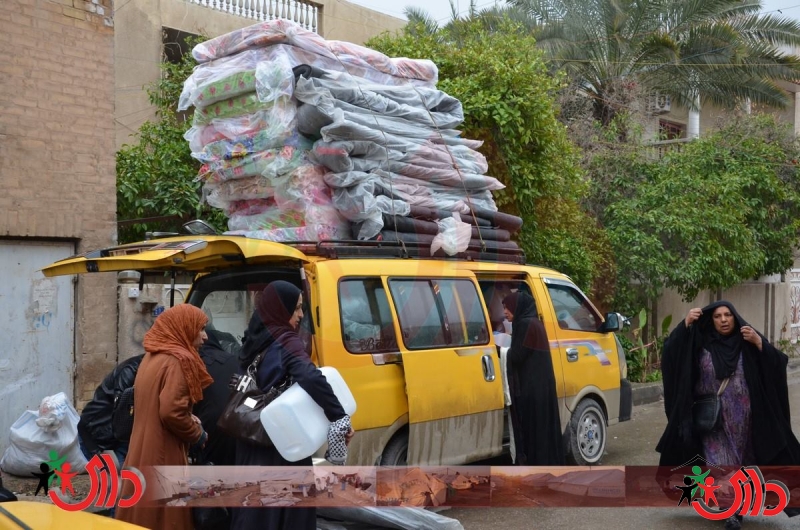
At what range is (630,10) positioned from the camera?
52.9ft

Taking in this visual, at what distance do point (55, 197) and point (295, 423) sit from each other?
16.2 feet

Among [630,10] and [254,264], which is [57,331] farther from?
[630,10]

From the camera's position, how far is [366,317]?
5.31 metres

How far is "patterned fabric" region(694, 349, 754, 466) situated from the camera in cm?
554

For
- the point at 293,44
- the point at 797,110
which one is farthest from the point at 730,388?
the point at 797,110

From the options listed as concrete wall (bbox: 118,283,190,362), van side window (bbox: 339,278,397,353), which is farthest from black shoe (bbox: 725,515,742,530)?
concrete wall (bbox: 118,283,190,362)

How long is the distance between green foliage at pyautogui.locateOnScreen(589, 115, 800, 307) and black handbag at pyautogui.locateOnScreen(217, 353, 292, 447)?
8507 mm

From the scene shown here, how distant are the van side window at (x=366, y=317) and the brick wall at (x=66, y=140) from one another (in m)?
3.77

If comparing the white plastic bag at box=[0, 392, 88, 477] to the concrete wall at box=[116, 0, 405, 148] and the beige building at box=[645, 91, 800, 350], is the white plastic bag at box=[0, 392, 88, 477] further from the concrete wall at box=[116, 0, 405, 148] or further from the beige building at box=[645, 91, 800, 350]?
the beige building at box=[645, 91, 800, 350]

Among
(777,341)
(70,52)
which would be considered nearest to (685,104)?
(777,341)

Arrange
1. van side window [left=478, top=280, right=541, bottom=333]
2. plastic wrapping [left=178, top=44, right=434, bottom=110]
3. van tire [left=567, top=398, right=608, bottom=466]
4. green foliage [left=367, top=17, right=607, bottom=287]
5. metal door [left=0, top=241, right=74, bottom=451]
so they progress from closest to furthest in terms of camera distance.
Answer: plastic wrapping [left=178, top=44, right=434, bottom=110] → van side window [left=478, top=280, right=541, bottom=333] → van tire [left=567, top=398, right=608, bottom=466] → metal door [left=0, top=241, right=74, bottom=451] → green foliage [left=367, top=17, right=607, bottom=287]

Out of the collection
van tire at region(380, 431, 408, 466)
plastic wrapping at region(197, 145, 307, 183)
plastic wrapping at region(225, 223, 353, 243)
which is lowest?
van tire at region(380, 431, 408, 466)

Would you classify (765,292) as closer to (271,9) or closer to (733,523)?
(271,9)

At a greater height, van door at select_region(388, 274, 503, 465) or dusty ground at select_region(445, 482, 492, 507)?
van door at select_region(388, 274, 503, 465)
